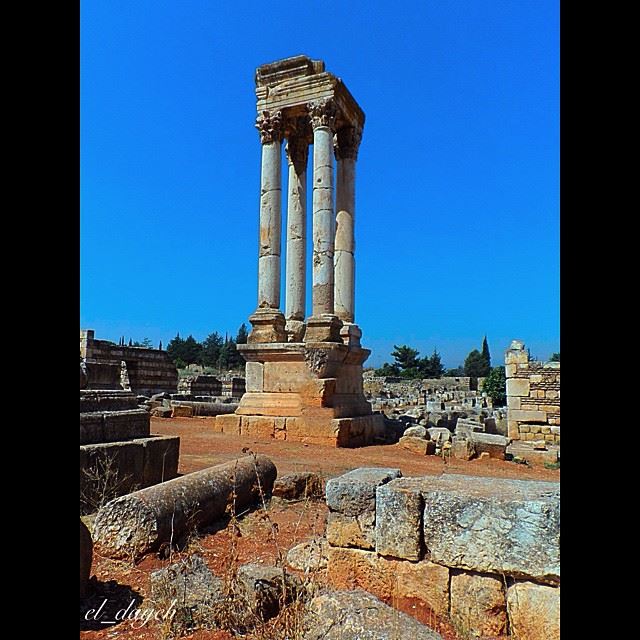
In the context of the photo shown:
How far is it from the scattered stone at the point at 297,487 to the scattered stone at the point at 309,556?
5.84 feet

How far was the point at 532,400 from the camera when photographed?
605 inches

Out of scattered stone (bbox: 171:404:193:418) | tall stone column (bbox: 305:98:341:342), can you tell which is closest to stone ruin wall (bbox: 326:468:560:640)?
tall stone column (bbox: 305:98:341:342)

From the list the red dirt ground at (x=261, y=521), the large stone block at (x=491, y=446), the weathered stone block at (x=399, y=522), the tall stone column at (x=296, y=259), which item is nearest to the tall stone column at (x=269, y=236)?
the tall stone column at (x=296, y=259)

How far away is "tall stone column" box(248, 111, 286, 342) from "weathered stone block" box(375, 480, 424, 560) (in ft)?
30.8

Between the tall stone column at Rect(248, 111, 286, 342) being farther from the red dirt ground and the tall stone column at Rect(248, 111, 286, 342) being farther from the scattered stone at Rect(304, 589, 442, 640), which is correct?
the scattered stone at Rect(304, 589, 442, 640)

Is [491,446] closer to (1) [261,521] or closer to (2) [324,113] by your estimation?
(1) [261,521]

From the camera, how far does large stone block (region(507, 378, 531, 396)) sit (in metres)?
15.5

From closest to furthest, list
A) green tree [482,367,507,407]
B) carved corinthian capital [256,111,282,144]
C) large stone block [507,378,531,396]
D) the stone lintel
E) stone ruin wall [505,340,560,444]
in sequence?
the stone lintel
carved corinthian capital [256,111,282,144]
stone ruin wall [505,340,560,444]
large stone block [507,378,531,396]
green tree [482,367,507,407]

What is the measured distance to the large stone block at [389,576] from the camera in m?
3.38

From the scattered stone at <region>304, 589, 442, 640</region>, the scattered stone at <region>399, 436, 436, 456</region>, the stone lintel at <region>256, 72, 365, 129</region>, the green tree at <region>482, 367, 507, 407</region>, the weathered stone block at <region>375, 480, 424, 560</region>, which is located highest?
the stone lintel at <region>256, 72, 365, 129</region>

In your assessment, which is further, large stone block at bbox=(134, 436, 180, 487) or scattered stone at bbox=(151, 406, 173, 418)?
scattered stone at bbox=(151, 406, 173, 418)

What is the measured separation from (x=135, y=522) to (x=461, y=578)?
7.86 feet
